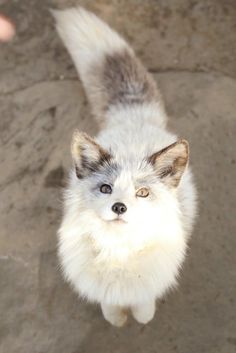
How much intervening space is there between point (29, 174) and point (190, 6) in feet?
6.81

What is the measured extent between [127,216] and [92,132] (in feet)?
5.34

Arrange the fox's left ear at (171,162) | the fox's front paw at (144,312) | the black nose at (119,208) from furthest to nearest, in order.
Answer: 1. the fox's front paw at (144,312)
2. the fox's left ear at (171,162)
3. the black nose at (119,208)

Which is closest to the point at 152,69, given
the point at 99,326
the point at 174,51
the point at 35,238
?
the point at 174,51

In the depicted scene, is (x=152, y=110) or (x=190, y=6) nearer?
(x=152, y=110)

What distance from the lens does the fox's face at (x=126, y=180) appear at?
2.27 m

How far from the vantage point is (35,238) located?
3.39m

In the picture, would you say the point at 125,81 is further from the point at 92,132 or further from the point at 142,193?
the point at 142,193

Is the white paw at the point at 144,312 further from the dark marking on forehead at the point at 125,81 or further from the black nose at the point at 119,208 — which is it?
the dark marking on forehead at the point at 125,81

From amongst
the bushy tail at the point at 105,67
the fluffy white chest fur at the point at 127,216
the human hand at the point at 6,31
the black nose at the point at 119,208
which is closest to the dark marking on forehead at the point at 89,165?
the fluffy white chest fur at the point at 127,216

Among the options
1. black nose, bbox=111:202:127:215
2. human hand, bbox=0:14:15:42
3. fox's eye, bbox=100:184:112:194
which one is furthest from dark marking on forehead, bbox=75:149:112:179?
human hand, bbox=0:14:15:42

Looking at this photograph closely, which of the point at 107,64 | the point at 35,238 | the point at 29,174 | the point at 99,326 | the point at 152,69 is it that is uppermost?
the point at 107,64

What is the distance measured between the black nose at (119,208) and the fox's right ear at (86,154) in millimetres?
367

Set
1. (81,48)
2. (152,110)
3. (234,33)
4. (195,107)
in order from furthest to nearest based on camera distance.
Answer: (234,33)
(195,107)
(81,48)
(152,110)

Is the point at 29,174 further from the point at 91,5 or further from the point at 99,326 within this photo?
the point at 91,5
